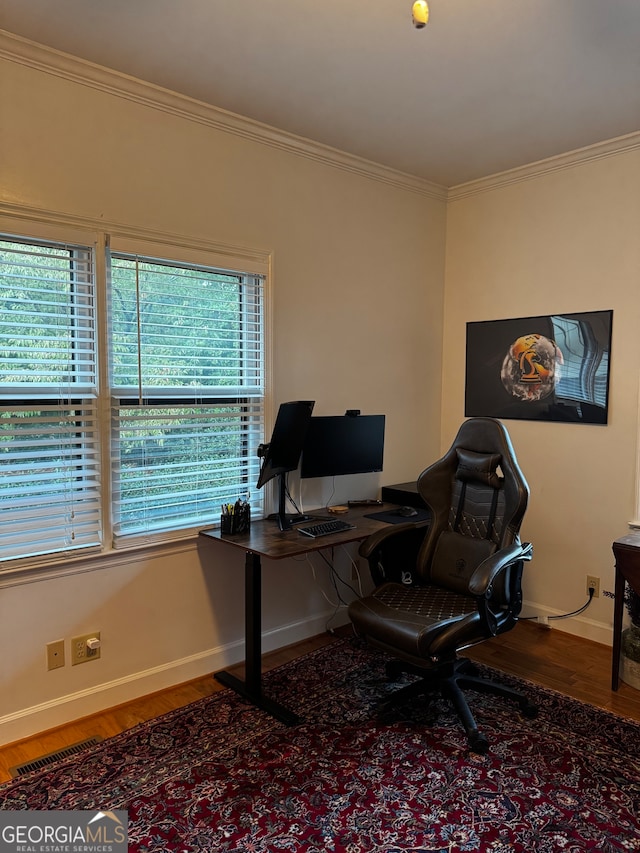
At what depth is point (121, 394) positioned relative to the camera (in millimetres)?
2705

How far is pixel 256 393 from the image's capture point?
3.18 m

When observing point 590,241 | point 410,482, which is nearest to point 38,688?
point 410,482

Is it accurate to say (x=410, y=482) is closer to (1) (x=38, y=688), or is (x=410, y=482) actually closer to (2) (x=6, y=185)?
(1) (x=38, y=688)

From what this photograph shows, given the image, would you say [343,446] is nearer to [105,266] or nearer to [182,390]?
[182,390]

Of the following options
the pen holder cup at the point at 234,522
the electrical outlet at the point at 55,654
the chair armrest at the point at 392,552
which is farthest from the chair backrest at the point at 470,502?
the electrical outlet at the point at 55,654

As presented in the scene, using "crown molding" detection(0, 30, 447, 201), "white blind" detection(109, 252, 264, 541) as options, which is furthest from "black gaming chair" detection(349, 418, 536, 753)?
"crown molding" detection(0, 30, 447, 201)

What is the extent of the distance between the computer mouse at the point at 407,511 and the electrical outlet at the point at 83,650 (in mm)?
1674

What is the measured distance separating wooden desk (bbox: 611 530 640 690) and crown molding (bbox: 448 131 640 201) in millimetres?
2113

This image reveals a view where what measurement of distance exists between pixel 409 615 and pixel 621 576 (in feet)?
3.79

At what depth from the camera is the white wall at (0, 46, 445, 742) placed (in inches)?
97.0

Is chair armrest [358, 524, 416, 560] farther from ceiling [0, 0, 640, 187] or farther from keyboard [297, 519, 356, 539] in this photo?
ceiling [0, 0, 640, 187]

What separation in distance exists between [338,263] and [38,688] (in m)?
2.64

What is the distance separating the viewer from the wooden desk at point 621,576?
2829 millimetres

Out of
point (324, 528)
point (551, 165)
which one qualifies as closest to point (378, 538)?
point (324, 528)
